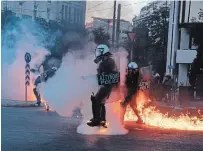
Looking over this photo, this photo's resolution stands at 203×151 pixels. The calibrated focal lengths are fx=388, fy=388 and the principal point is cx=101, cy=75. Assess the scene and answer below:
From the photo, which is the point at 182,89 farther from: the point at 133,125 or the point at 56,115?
the point at 56,115

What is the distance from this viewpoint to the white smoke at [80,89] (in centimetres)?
507

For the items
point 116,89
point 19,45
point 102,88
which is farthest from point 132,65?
point 19,45

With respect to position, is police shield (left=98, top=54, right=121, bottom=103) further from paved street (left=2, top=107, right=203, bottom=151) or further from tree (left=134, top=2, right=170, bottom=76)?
tree (left=134, top=2, right=170, bottom=76)

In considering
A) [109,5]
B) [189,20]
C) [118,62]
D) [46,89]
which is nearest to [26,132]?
[46,89]

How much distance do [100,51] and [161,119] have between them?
252 centimetres

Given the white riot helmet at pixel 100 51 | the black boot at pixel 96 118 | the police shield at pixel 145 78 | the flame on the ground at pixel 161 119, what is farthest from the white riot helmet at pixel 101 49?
the flame on the ground at pixel 161 119

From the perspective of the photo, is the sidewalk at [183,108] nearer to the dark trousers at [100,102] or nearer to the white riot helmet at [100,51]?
the dark trousers at [100,102]

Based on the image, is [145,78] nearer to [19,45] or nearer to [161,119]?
[161,119]

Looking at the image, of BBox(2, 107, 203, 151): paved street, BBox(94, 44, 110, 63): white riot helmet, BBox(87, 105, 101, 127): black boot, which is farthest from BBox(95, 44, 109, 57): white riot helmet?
BBox(2, 107, 203, 151): paved street

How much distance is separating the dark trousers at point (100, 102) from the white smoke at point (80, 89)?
9cm

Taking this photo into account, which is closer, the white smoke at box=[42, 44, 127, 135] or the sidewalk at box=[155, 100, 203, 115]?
the white smoke at box=[42, 44, 127, 135]

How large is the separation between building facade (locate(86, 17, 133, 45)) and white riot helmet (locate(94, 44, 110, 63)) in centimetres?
17

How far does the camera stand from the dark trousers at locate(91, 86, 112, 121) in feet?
16.6

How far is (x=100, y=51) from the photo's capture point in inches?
195
